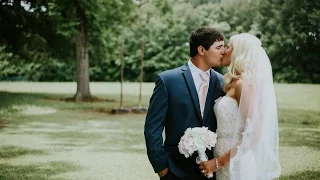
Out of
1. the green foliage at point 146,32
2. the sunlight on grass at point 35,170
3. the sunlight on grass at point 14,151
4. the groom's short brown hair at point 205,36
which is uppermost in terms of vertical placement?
the green foliage at point 146,32

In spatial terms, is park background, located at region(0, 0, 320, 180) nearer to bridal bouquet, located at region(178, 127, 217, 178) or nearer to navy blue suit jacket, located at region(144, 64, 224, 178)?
navy blue suit jacket, located at region(144, 64, 224, 178)

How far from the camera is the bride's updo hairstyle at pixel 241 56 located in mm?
3438

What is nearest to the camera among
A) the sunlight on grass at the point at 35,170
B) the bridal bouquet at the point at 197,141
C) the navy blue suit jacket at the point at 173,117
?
the bridal bouquet at the point at 197,141

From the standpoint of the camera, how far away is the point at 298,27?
42.8 ft

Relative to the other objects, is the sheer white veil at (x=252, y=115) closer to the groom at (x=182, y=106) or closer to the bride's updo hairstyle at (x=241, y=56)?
the bride's updo hairstyle at (x=241, y=56)

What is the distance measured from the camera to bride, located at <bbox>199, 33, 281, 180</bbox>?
335 centimetres

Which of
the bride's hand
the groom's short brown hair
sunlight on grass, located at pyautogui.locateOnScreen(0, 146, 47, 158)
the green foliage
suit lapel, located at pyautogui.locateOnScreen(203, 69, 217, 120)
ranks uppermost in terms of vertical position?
the green foliage

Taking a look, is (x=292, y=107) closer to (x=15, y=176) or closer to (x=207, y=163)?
(x=15, y=176)

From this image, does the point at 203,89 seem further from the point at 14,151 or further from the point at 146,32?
the point at 146,32

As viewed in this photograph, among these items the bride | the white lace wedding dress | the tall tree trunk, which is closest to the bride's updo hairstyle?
the bride

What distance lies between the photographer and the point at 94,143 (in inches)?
453

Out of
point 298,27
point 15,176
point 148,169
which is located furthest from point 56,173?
point 298,27

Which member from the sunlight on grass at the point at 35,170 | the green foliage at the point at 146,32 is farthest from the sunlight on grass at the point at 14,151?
the green foliage at the point at 146,32

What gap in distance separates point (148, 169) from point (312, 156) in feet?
12.5
